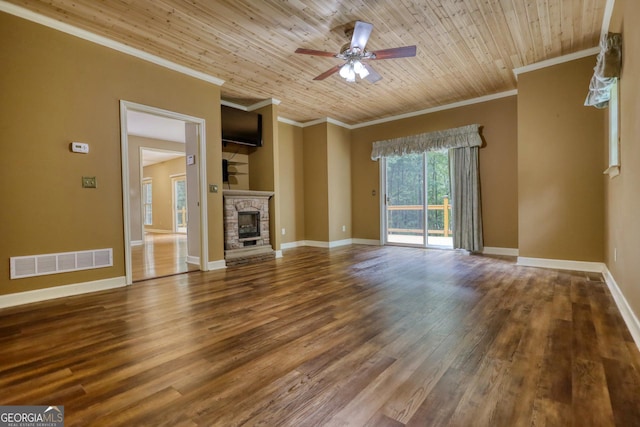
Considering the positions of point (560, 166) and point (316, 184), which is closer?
point (560, 166)

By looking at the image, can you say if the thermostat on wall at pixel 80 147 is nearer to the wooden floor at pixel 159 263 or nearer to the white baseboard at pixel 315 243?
the wooden floor at pixel 159 263

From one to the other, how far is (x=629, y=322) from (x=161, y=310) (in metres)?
3.68

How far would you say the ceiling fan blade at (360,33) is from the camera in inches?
115

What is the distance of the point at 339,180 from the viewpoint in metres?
7.00

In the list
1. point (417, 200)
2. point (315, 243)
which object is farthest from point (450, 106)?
point (315, 243)

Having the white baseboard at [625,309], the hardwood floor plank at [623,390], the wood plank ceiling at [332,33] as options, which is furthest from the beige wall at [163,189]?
the hardwood floor plank at [623,390]

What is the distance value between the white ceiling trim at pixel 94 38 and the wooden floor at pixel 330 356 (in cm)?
283

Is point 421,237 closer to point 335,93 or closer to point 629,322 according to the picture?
point 335,93

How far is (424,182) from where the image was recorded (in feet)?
20.6

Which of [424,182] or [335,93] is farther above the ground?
[335,93]

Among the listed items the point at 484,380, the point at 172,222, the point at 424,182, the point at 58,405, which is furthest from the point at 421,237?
the point at 172,222

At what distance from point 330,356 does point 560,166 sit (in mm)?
4121

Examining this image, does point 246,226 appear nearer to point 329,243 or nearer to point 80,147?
point 329,243

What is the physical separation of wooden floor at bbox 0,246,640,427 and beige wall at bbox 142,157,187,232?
8.07m
